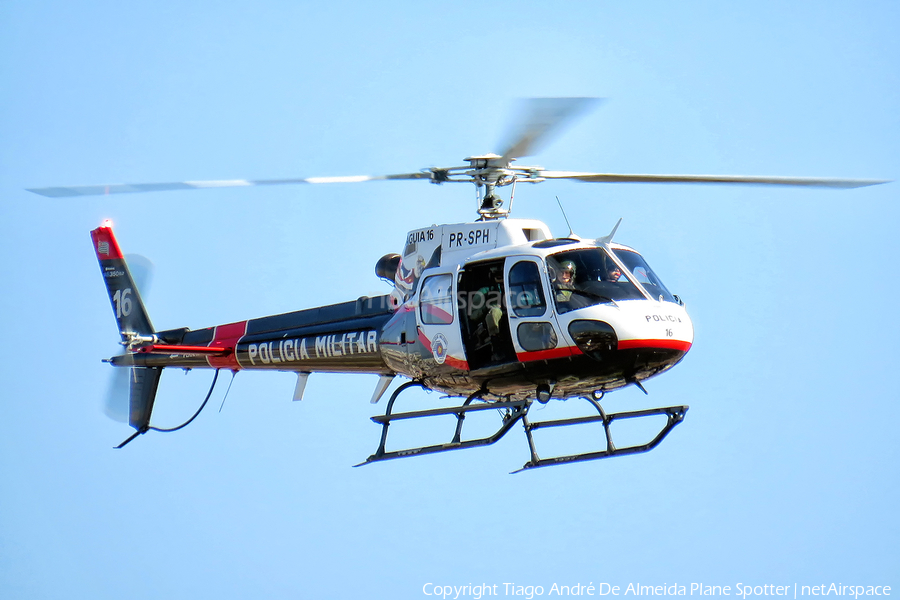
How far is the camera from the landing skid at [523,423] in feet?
33.5

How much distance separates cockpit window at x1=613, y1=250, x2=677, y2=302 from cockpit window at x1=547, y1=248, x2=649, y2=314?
19cm

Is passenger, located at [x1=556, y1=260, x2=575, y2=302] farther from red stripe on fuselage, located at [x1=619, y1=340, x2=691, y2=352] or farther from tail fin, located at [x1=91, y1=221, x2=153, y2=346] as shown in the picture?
tail fin, located at [x1=91, y1=221, x2=153, y2=346]

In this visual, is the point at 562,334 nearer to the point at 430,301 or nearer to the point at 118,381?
the point at 430,301

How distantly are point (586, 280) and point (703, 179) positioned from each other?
4.99 ft

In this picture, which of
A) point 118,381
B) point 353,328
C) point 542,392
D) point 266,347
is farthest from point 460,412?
point 118,381

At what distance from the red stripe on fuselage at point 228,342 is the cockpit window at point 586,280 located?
15.9ft

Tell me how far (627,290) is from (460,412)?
6.91ft

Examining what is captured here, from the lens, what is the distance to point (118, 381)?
14.0 meters

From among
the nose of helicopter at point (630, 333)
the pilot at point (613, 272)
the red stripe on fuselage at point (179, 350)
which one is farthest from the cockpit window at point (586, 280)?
the red stripe on fuselage at point (179, 350)

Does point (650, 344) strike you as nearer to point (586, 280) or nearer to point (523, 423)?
point (586, 280)

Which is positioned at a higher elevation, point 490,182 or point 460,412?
point 490,182

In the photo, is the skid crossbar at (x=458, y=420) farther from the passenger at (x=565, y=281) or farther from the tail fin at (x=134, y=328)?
the tail fin at (x=134, y=328)

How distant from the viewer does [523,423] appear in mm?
10586

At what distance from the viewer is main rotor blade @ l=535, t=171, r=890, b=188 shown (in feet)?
31.1
